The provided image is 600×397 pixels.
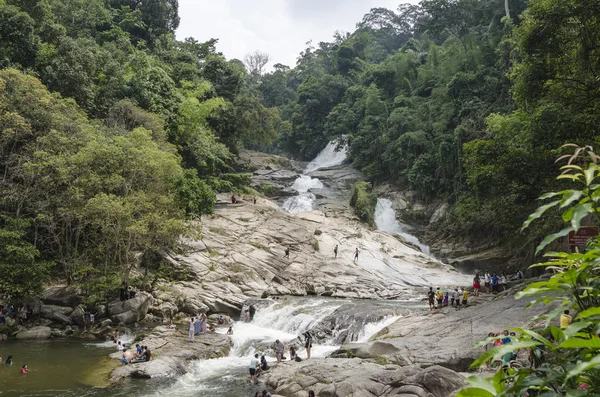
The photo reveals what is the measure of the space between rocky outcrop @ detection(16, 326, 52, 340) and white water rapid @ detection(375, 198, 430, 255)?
1123 inches

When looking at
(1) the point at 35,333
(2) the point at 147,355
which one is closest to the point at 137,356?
(2) the point at 147,355

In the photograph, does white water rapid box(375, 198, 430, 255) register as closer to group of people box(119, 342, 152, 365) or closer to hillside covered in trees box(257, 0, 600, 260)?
hillside covered in trees box(257, 0, 600, 260)

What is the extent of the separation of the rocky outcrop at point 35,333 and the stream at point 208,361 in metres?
0.51

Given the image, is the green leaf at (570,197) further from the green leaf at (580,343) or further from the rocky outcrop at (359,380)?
the rocky outcrop at (359,380)

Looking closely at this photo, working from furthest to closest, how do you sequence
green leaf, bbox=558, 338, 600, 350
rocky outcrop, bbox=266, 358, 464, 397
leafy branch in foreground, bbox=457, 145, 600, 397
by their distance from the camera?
1. rocky outcrop, bbox=266, 358, 464, 397
2. leafy branch in foreground, bbox=457, 145, 600, 397
3. green leaf, bbox=558, 338, 600, 350

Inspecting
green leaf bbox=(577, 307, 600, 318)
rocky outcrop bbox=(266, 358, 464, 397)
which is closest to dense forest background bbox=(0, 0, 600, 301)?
rocky outcrop bbox=(266, 358, 464, 397)

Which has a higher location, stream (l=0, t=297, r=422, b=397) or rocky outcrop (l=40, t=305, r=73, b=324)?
rocky outcrop (l=40, t=305, r=73, b=324)

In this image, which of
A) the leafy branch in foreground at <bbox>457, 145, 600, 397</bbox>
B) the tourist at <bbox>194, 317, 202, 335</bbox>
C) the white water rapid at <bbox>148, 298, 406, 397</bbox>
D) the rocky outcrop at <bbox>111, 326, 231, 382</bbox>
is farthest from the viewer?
the tourist at <bbox>194, 317, 202, 335</bbox>

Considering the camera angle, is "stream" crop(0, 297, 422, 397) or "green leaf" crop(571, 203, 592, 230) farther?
"stream" crop(0, 297, 422, 397)

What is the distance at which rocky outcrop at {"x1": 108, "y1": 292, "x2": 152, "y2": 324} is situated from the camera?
2186 cm

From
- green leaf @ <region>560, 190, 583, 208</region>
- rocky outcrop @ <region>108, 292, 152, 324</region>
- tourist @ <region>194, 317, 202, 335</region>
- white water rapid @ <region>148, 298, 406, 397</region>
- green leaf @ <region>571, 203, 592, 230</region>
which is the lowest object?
white water rapid @ <region>148, 298, 406, 397</region>

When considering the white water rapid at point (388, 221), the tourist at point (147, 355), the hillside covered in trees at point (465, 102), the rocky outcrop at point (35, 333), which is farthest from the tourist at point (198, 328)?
the white water rapid at point (388, 221)

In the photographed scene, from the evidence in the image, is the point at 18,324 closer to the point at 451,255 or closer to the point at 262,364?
the point at 262,364

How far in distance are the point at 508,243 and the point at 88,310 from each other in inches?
1124
